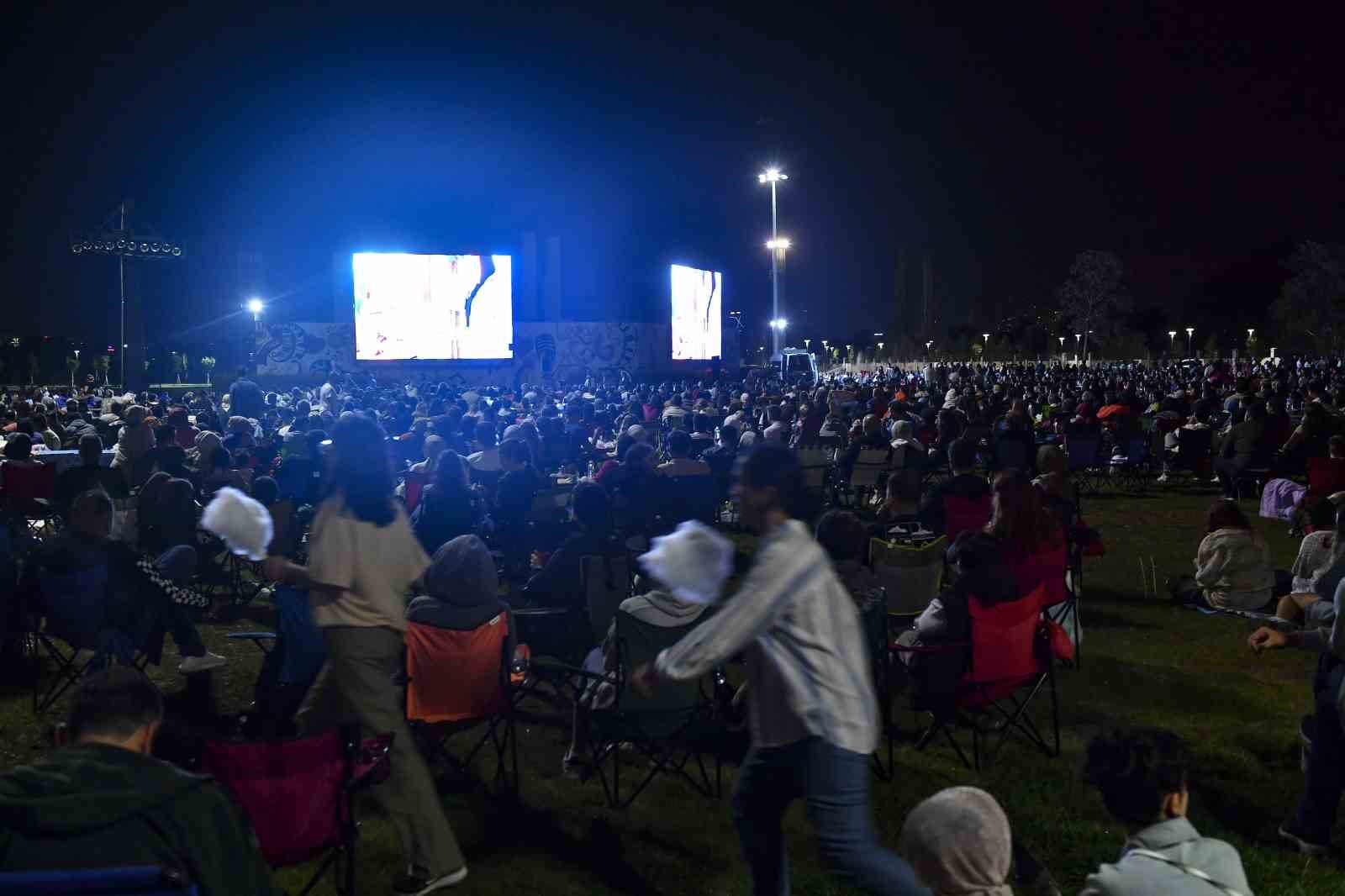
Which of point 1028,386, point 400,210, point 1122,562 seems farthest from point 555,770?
point 400,210

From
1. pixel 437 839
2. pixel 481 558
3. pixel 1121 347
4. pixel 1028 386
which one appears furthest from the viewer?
pixel 1121 347

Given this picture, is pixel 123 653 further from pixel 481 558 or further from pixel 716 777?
pixel 716 777

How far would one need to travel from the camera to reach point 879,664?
5641 mm

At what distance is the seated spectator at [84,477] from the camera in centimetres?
834

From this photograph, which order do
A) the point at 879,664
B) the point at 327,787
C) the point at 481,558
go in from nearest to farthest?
the point at 327,787
the point at 481,558
the point at 879,664

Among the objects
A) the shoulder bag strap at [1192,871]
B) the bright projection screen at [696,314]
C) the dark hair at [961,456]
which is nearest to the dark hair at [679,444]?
the dark hair at [961,456]

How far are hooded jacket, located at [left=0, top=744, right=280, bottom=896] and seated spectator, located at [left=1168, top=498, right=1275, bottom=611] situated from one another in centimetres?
640

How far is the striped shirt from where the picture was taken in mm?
2875

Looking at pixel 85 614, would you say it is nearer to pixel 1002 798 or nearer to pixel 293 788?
pixel 293 788

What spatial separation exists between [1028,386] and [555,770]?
28423 millimetres

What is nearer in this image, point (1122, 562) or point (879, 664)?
point (879, 664)

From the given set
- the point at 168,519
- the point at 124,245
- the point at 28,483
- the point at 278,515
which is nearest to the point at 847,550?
the point at 278,515

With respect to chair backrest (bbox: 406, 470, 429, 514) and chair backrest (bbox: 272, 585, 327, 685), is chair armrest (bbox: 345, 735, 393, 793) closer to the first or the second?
chair backrest (bbox: 272, 585, 327, 685)

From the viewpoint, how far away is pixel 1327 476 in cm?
1082
